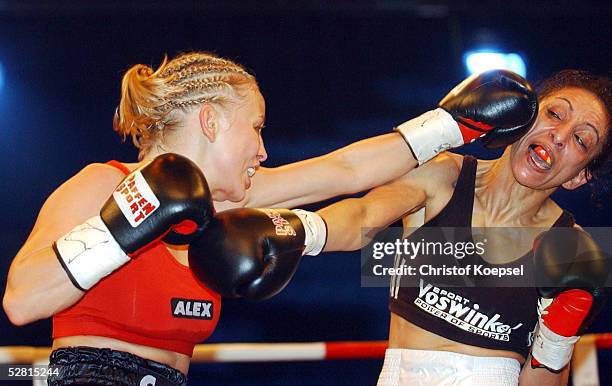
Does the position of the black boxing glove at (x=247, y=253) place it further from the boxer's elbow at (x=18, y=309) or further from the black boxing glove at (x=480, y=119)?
the black boxing glove at (x=480, y=119)

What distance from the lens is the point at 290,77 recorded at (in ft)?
11.7

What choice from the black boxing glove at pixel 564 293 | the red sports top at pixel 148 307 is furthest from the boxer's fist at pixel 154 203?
the black boxing glove at pixel 564 293

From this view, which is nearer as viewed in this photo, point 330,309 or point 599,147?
point 599,147

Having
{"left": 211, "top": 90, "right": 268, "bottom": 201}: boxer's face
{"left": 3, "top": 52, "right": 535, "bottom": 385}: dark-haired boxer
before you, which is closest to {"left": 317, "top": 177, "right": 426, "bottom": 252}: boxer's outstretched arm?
{"left": 3, "top": 52, "right": 535, "bottom": 385}: dark-haired boxer

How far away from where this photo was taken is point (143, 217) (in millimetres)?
1389

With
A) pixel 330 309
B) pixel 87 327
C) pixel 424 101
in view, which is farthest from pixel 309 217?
pixel 424 101

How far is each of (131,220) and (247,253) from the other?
0.23 metres

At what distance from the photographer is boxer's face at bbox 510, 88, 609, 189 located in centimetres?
199

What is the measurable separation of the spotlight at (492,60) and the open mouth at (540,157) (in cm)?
172

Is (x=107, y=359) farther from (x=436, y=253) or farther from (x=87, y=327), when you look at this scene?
(x=436, y=253)

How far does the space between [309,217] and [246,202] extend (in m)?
0.20

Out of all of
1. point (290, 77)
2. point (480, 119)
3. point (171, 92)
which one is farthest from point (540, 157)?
point (290, 77)

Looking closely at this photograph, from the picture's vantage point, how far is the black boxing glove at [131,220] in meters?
1.37

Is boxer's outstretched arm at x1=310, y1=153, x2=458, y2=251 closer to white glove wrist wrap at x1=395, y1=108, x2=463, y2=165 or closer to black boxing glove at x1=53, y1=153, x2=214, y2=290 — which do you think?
white glove wrist wrap at x1=395, y1=108, x2=463, y2=165
